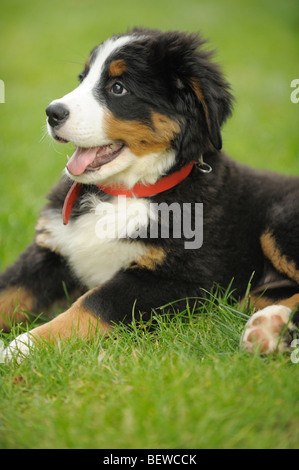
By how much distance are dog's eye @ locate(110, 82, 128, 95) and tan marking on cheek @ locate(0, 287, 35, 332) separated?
121 centimetres

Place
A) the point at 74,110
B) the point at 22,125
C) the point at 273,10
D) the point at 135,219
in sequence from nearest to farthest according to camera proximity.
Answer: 1. the point at 74,110
2. the point at 135,219
3. the point at 22,125
4. the point at 273,10

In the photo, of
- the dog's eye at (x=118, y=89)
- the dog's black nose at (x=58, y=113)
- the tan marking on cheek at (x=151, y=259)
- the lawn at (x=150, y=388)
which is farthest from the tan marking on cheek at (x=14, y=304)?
the dog's eye at (x=118, y=89)

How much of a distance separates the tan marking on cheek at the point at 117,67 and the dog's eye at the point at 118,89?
2.0 inches

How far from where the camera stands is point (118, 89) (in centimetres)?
266

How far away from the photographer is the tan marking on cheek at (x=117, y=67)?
104 inches

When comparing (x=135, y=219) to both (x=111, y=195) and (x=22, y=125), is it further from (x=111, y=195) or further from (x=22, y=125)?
(x=22, y=125)

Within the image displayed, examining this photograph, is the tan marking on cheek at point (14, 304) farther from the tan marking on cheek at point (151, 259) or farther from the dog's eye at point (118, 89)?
the dog's eye at point (118, 89)

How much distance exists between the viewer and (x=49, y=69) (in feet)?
39.0

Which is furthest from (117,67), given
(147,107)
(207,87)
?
(207,87)

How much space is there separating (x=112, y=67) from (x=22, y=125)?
5.21m

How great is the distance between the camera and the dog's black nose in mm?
2514

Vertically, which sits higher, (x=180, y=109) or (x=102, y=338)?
(x=180, y=109)

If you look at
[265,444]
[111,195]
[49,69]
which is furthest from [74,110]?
[49,69]

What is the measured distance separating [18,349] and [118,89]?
4.52 ft
